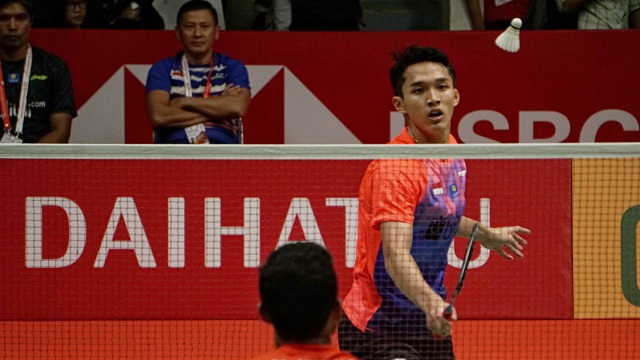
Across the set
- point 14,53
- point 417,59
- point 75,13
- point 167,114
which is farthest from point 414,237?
point 75,13

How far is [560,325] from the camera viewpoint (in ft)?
24.3

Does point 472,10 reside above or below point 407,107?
above

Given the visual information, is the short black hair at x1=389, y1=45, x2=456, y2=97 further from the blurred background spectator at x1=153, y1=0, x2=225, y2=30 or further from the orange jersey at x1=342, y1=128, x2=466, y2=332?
the blurred background spectator at x1=153, y1=0, x2=225, y2=30

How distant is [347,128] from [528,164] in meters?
1.43

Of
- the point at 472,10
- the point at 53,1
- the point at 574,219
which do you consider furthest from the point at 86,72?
the point at 574,219

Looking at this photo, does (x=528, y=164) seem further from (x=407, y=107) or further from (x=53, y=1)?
(x=53, y=1)

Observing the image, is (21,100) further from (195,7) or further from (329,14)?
(329,14)

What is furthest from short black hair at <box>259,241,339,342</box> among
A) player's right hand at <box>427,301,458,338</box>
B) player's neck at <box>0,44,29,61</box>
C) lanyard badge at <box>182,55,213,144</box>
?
player's neck at <box>0,44,29,61</box>

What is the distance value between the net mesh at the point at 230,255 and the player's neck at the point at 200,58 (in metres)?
0.77

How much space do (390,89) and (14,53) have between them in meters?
2.67

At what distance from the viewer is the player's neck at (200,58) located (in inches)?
299

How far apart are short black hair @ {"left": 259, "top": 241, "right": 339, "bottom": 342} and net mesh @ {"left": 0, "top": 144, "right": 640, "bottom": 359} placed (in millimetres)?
3897

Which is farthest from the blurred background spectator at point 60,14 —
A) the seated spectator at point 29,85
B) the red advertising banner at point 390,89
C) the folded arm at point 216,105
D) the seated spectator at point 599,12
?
the seated spectator at point 599,12

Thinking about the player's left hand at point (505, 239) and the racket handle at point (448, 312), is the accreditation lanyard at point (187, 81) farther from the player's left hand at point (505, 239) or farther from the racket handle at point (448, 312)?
the racket handle at point (448, 312)
